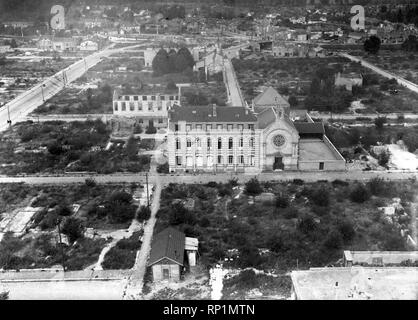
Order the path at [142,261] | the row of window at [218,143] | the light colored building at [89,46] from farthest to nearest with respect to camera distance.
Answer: the light colored building at [89,46] < the row of window at [218,143] < the path at [142,261]

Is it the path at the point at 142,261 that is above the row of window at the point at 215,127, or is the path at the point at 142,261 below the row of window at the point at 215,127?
below

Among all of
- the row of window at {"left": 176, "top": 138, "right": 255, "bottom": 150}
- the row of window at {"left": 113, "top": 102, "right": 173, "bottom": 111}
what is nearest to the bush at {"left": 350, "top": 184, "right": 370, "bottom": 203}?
the row of window at {"left": 176, "top": 138, "right": 255, "bottom": 150}

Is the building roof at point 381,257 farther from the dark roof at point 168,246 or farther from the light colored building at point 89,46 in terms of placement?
the light colored building at point 89,46

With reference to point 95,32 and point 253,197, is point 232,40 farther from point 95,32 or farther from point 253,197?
point 253,197

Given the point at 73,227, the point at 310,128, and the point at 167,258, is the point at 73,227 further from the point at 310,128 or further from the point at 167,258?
the point at 310,128

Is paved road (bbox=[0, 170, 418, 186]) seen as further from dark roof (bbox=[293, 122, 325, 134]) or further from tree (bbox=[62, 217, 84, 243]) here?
tree (bbox=[62, 217, 84, 243])

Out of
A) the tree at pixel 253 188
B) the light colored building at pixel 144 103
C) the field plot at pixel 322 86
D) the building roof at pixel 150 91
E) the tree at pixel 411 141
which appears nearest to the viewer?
the tree at pixel 253 188

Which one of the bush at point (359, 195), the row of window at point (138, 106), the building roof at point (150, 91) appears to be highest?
the building roof at point (150, 91)

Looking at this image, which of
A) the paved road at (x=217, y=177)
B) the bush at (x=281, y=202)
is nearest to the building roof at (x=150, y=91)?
the paved road at (x=217, y=177)
